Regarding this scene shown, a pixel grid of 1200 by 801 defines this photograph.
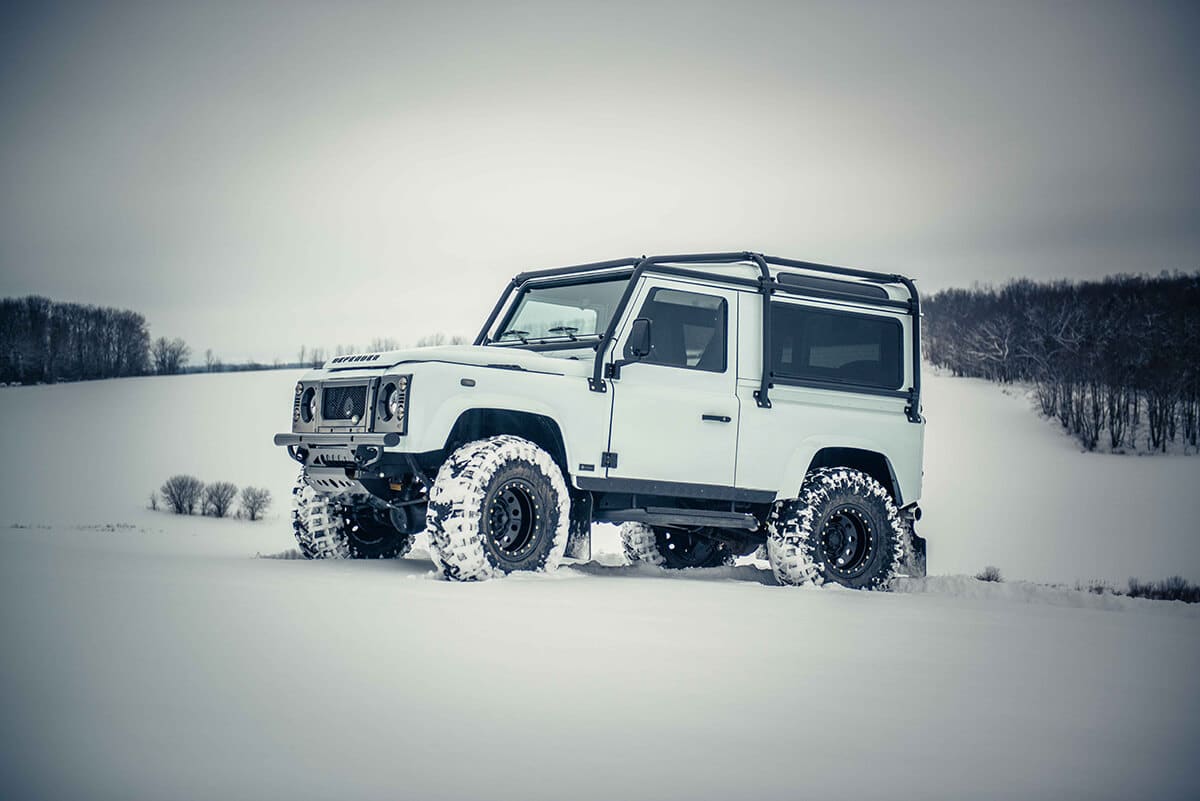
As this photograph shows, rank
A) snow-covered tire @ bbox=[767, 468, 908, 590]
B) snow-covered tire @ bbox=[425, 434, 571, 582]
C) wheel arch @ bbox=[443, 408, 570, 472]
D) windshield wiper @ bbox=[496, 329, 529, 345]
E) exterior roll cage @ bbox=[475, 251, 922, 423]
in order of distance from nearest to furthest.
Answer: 1. snow-covered tire @ bbox=[425, 434, 571, 582]
2. wheel arch @ bbox=[443, 408, 570, 472]
3. exterior roll cage @ bbox=[475, 251, 922, 423]
4. snow-covered tire @ bbox=[767, 468, 908, 590]
5. windshield wiper @ bbox=[496, 329, 529, 345]

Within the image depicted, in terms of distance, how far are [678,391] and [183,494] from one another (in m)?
22.7

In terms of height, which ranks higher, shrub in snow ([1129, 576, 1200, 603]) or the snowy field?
shrub in snow ([1129, 576, 1200, 603])

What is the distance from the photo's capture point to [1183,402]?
47.5m

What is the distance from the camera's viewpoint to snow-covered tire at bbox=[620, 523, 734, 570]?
11.8m

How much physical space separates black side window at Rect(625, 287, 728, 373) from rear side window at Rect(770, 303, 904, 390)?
20.1 inches

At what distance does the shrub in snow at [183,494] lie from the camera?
2903cm

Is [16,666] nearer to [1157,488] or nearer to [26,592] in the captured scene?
[26,592]

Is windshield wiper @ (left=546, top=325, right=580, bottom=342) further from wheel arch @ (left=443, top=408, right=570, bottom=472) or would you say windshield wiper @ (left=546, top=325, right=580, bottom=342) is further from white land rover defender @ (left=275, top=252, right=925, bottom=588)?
wheel arch @ (left=443, top=408, right=570, bottom=472)

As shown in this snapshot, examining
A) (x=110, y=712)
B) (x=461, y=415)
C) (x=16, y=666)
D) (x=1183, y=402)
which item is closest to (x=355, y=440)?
(x=461, y=415)

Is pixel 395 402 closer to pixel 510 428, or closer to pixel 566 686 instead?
pixel 510 428

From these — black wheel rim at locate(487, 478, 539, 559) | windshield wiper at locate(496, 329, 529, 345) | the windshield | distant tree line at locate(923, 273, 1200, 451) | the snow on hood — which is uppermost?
distant tree line at locate(923, 273, 1200, 451)

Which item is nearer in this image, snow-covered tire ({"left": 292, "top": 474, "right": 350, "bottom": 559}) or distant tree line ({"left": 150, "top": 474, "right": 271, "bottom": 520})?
Result: snow-covered tire ({"left": 292, "top": 474, "right": 350, "bottom": 559})

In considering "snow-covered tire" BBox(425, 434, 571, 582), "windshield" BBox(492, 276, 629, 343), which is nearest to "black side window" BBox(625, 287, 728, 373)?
"windshield" BBox(492, 276, 629, 343)

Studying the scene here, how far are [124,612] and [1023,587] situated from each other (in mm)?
7066
